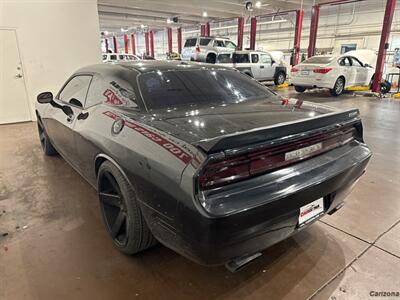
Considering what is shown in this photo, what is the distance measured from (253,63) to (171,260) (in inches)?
454

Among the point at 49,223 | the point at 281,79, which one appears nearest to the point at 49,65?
the point at 49,223

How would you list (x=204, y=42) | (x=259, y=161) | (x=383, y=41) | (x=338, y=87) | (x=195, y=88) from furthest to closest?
(x=204, y=42) < (x=383, y=41) < (x=338, y=87) < (x=195, y=88) < (x=259, y=161)

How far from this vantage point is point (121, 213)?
193 cm

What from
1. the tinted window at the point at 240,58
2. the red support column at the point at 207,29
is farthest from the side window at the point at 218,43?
the red support column at the point at 207,29

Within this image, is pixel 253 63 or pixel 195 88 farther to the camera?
pixel 253 63

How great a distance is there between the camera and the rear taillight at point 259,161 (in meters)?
1.32

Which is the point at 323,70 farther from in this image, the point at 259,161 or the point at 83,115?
the point at 259,161

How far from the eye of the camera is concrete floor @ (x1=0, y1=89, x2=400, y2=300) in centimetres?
169

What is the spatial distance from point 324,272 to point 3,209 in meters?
2.73

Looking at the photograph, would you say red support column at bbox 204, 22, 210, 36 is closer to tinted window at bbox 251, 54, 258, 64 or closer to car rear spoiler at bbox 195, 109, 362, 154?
tinted window at bbox 251, 54, 258, 64

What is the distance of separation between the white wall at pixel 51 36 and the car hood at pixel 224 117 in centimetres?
581

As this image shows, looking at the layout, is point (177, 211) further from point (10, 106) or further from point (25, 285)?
point (10, 106)

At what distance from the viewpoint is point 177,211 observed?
1342 mm

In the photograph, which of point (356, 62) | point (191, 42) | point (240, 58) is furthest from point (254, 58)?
point (356, 62)
